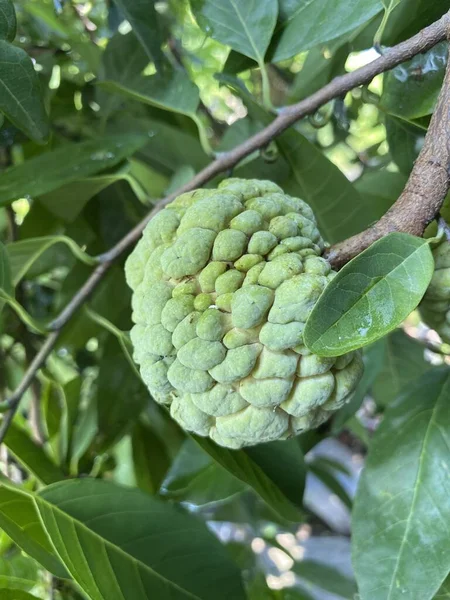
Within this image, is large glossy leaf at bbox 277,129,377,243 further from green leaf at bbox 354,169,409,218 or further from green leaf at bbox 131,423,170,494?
green leaf at bbox 131,423,170,494

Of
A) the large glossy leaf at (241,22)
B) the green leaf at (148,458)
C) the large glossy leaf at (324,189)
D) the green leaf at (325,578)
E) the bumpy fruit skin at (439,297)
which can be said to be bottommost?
the green leaf at (325,578)

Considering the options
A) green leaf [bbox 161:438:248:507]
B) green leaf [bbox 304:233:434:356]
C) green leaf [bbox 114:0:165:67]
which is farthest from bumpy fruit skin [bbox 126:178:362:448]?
green leaf [bbox 114:0:165:67]

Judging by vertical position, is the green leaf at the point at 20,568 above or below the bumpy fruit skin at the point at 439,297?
below

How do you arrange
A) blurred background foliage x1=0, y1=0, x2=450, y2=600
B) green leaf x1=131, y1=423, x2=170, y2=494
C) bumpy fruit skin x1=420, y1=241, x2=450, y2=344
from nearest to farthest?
bumpy fruit skin x1=420, y1=241, x2=450, y2=344, blurred background foliage x1=0, y1=0, x2=450, y2=600, green leaf x1=131, y1=423, x2=170, y2=494

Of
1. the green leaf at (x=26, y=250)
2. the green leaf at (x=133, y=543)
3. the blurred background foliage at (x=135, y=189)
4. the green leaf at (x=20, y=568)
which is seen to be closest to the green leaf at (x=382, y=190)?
the blurred background foliage at (x=135, y=189)

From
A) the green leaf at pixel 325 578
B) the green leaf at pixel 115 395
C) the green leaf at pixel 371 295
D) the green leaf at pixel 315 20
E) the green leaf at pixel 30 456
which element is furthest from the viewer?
the green leaf at pixel 325 578

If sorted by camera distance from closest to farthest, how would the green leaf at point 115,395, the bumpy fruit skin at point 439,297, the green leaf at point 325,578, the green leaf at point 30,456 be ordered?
the bumpy fruit skin at point 439,297 < the green leaf at point 30,456 < the green leaf at point 115,395 < the green leaf at point 325,578

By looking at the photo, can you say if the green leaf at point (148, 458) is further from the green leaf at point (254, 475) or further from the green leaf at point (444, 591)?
the green leaf at point (444, 591)
